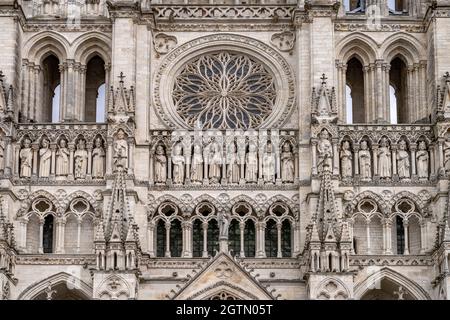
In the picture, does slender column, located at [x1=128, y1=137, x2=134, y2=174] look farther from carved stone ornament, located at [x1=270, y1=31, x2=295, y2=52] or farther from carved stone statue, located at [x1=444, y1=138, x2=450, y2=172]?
carved stone statue, located at [x1=444, y1=138, x2=450, y2=172]

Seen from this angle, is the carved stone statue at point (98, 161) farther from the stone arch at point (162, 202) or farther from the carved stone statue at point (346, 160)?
the carved stone statue at point (346, 160)

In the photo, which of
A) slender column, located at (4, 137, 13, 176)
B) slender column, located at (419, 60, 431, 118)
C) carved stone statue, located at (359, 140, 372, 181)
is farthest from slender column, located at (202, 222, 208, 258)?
slender column, located at (419, 60, 431, 118)

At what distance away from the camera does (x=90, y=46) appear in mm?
38969

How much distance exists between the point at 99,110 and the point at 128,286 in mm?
7144

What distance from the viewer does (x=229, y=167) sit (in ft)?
122

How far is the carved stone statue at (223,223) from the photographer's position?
116 ft

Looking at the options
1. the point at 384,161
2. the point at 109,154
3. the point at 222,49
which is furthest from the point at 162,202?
the point at 384,161

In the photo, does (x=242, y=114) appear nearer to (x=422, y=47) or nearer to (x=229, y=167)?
(x=229, y=167)

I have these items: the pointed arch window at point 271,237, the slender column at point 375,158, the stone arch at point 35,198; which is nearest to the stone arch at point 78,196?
the stone arch at point 35,198

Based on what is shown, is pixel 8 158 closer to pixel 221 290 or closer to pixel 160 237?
pixel 160 237

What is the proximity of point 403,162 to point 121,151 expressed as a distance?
811 cm

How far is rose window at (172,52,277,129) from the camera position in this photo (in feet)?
126

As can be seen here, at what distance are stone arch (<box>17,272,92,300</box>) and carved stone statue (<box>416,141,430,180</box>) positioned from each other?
9.98 m

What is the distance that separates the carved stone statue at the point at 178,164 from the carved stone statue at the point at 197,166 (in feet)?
1.05
